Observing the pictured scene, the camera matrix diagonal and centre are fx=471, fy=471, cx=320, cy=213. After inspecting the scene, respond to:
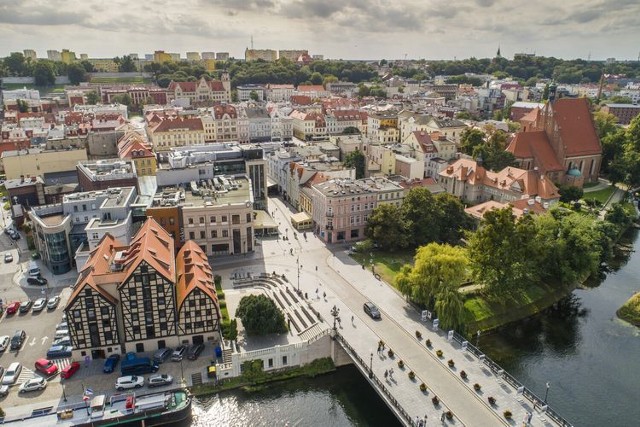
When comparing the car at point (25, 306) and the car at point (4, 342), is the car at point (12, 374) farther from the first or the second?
the car at point (25, 306)

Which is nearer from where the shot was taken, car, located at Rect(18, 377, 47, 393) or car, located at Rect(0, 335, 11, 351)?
car, located at Rect(18, 377, 47, 393)

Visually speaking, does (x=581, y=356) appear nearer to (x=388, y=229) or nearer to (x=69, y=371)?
(x=388, y=229)

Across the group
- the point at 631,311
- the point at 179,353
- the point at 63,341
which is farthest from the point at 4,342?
the point at 631,311

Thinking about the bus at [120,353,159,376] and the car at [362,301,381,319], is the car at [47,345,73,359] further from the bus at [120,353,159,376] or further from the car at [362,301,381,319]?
the car at [362,301,381,319]

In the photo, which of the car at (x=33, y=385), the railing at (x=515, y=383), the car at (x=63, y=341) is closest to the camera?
the railing at (x=515, y=383)

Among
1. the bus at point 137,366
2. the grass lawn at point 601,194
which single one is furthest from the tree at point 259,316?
the grass lawn at point 601,194

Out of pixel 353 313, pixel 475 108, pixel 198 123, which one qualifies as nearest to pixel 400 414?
pixel 353 313

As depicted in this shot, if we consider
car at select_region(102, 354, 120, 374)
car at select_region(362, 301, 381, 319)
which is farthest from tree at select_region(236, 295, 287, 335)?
car at select_region(102, 354, 120, 374)

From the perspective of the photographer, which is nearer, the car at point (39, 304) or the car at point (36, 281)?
the car at point (39, 304)
